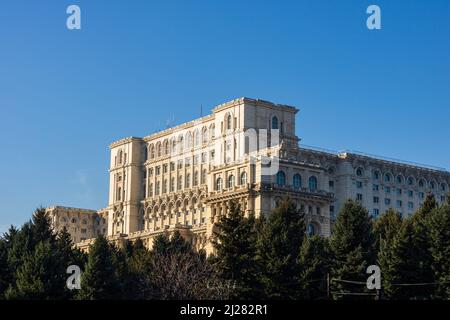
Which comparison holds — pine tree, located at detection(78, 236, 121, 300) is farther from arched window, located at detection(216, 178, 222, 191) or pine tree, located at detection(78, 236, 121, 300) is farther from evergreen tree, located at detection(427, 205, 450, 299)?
arched window, located at detection(216, 178, 222, 191)

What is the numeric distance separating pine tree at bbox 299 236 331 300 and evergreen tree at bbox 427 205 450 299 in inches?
384

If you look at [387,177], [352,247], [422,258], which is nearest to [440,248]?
[422,258]

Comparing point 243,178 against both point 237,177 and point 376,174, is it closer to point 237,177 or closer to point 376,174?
point 237,177

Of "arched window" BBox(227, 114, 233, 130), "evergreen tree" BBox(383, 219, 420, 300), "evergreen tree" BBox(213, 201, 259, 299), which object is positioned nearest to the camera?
"evergreen tree" BBox(383, 219, 420, 300)

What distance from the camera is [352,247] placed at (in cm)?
7588

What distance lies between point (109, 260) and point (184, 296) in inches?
449

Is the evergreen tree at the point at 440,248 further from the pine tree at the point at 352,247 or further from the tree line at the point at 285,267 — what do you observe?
the pine tree at the point at 352,247

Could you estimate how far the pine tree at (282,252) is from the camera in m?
73.0

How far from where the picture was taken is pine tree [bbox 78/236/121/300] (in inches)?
3118

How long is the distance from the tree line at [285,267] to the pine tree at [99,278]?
10 cm

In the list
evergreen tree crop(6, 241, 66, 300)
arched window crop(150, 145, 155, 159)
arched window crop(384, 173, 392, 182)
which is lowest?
evergreen tree crop(6, 241, 66, 300)

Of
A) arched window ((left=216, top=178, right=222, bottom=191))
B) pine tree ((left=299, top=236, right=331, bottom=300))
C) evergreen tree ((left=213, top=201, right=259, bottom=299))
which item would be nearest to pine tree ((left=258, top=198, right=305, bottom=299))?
pine tree ((left=299, top=236, right=331, bottom=300))

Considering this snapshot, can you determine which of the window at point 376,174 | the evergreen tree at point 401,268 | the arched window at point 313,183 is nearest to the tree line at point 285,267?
the evergreen tree at point 401,268

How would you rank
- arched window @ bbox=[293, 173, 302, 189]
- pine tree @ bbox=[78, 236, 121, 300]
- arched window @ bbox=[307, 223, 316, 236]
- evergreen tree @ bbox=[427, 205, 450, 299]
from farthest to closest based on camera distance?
1. arched window @ bbox=[293, 173, 302, 189]
2. arched window @ bbox=[307, 223, 316, 236]
3. pine tree @ bbox=[78, 236, 121, 300]
4. evergreen tree @ bbox=[427, 205, 450, 299]
